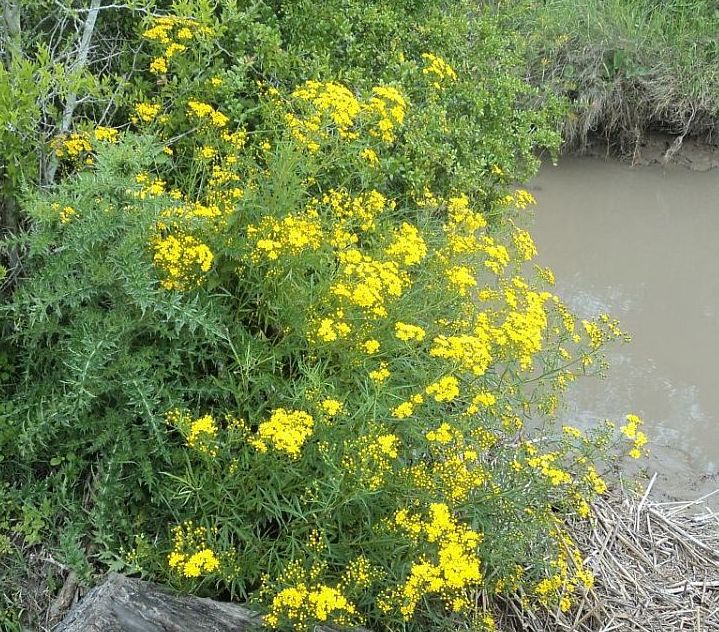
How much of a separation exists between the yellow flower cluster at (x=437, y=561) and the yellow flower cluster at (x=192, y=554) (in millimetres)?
523

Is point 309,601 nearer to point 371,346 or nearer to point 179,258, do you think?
point 371,346

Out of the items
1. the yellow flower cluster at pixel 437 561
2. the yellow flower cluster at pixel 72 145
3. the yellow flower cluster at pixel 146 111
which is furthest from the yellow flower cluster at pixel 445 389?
the yellow flower cluster at pixel 146 111

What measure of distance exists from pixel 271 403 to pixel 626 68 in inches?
237

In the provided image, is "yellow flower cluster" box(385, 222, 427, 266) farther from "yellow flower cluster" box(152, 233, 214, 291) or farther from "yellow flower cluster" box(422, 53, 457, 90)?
"yellow flower cluster" box(422, 53, 457, 90)

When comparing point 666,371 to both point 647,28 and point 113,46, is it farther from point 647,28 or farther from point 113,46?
point 647,28

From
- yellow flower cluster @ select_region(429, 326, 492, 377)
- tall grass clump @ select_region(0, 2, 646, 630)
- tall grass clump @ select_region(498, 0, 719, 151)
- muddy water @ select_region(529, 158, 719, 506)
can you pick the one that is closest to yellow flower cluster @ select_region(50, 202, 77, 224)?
tall grass clump @ select_region(0, 2, 646, 630)

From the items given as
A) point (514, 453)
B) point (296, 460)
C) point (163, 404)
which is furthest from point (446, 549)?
point (163, 404)

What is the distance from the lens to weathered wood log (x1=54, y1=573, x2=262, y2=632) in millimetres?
2176

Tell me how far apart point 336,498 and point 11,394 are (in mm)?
1327

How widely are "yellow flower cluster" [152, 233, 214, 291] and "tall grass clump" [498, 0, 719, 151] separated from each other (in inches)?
210

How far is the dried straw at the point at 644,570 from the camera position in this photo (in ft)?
10.2

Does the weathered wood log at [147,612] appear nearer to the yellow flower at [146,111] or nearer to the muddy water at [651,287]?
the yellow flower at [146,111]

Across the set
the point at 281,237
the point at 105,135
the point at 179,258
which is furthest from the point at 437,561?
the point at 105,135

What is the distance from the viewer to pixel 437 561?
8.09 feet
